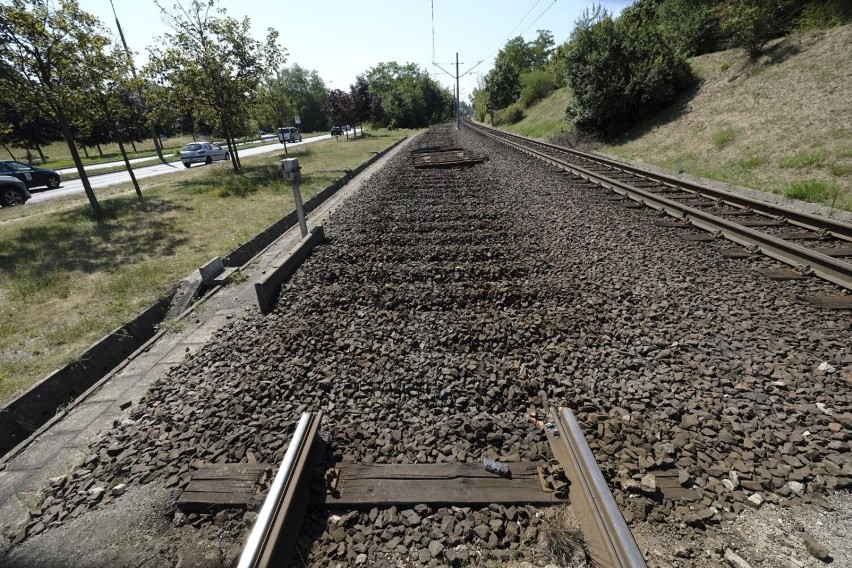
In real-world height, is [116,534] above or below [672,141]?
below

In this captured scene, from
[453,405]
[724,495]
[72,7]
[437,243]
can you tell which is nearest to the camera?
[724,495]

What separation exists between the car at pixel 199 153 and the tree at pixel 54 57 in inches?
657

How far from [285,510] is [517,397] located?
72.9 inches

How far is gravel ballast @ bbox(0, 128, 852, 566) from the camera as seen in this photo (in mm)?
2186

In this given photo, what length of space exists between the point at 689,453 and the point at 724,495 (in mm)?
295

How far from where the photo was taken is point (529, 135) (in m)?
29.8

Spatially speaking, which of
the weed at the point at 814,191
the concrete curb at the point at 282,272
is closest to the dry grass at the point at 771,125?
the weed at the point at 814,191

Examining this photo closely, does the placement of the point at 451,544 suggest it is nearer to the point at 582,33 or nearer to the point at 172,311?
the point at 172,311

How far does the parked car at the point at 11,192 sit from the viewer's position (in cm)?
1435

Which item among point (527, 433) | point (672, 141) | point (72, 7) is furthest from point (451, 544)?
point (672, 141)

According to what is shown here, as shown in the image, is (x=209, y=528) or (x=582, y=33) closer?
(x=209, y=528)

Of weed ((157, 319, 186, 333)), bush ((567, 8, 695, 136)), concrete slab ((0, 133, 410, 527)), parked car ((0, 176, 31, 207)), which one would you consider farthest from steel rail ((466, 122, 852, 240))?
parked car ((0, 176, 31, 207))

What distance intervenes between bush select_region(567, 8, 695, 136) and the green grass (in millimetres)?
14104

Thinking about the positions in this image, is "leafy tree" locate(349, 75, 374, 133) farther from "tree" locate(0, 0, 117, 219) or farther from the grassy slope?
"tree" locate(0, 0, 117, 219)
